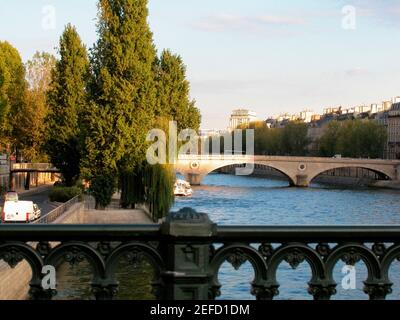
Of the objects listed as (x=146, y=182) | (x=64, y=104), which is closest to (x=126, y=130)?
(x=146, y=182)

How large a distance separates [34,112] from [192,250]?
155 feet

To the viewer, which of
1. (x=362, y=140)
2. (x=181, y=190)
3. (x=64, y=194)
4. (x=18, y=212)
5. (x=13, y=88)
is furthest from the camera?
(x=362, y=140)

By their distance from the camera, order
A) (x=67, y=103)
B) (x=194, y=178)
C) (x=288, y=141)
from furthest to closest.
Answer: (x=288, y=141) < (x=194, y=178) < (x=67, y=103)

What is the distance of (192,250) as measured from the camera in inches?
165

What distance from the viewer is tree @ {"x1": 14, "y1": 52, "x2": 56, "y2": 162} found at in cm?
5019

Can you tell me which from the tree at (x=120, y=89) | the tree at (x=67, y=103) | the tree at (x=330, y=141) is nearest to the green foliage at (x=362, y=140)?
the tree at (x=330, y=141)

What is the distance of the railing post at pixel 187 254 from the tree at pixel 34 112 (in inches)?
1760

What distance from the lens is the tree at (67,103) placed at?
143 feet

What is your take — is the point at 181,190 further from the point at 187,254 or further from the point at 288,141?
the point at 288,141

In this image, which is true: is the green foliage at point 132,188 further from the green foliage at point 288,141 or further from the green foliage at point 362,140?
the green foliage at point 288,141

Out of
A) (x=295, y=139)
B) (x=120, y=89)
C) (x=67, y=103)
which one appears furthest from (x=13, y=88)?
(x=295, y=139)

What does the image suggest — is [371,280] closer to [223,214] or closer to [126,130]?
[126,130]

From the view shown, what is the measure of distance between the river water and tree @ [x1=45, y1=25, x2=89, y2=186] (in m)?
8.52
